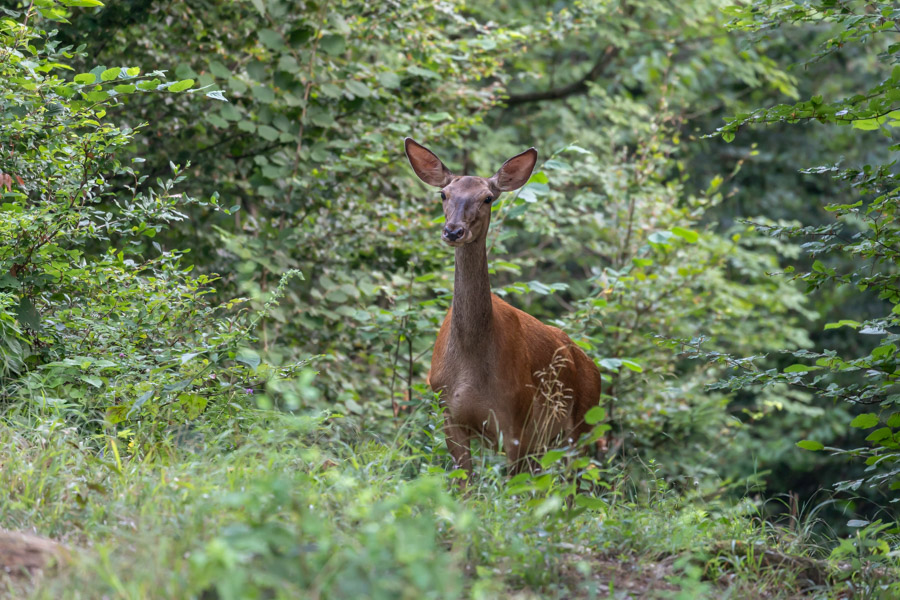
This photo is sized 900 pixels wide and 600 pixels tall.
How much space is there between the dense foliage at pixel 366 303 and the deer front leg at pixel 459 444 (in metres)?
0.21

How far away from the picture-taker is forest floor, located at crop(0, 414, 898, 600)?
7.60 ft

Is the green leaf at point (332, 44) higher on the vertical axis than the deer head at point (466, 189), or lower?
higher

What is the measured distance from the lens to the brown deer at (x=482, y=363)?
5.24 metres

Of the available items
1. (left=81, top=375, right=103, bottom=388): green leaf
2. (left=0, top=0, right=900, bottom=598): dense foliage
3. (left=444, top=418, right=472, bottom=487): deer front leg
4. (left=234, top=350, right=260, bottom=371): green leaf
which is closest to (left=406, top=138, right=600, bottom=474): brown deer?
(left=444, top=418, right=472, bottom=487): deer front leg

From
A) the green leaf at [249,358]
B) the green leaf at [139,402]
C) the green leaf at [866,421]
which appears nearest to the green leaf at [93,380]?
the green leaf at [139,402]

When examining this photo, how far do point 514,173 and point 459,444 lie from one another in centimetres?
189

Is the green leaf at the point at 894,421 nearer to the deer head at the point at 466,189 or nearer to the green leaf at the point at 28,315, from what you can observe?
the deer head at the point at 466,189

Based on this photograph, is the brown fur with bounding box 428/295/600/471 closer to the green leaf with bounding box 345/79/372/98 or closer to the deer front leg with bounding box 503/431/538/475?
the deer front leg with bounding box 503/431/538/475

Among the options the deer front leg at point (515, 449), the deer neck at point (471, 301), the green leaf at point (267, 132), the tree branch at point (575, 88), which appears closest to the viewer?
the deer front leg at point (515, 449)

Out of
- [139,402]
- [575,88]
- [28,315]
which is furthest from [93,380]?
[575,88]

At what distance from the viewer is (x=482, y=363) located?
17.5ft

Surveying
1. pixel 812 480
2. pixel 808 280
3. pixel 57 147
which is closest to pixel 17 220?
pixel 57 147

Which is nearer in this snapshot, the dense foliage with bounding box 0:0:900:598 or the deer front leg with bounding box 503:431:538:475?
the dense foliage with bounding box 0:0:900:598

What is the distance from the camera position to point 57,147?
15.3 ft
